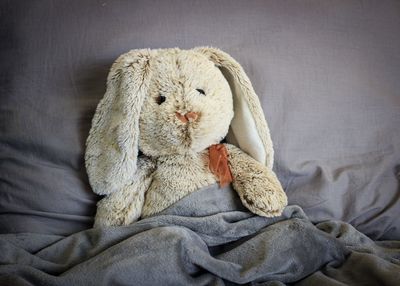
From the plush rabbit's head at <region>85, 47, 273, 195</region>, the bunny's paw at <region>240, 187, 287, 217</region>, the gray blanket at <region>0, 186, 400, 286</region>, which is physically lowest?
the gray blanket at <region>0, 186, 400, 286</region>

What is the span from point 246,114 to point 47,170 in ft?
1.42

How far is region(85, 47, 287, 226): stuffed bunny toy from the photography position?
75 centimetres

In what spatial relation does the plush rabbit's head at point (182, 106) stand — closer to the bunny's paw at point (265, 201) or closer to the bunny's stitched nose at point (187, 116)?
the bunny's stitched nose at point (187, 116)

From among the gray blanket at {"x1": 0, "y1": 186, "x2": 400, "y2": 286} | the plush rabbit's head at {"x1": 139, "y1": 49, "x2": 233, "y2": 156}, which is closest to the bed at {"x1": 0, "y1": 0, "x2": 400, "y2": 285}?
the gray blanket at {"x1": 0, "y1": 186, "x2": 400, "y2": 286}

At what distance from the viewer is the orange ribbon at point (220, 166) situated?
80 centimetres

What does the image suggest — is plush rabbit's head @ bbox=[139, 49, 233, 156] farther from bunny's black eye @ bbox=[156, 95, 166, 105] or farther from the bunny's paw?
the bunny's paw

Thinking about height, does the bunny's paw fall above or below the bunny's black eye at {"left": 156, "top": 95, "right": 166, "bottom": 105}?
below

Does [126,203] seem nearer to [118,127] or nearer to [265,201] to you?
[118,127]

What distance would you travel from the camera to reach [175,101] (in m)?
0.74

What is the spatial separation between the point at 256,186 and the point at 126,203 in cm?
26

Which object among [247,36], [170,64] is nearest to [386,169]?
[247,36]

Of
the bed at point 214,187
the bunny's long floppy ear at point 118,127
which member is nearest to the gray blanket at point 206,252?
the bed at point 214,187

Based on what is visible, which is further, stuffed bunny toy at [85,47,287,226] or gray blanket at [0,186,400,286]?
stuffed bunny toy at [85,47,287,226]

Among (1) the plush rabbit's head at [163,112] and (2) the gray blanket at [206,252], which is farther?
(1) the plush rabbit's head at [163,112]
